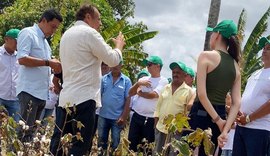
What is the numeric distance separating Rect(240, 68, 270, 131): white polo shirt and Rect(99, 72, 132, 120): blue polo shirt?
9.31 ft

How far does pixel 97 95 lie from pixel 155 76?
2.92 metres

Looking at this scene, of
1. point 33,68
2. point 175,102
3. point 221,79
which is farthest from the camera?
point 175,102

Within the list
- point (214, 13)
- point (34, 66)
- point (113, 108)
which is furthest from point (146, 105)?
point (214, 13)

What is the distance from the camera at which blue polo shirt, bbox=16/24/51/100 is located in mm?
4953

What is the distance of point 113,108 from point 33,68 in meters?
2.33

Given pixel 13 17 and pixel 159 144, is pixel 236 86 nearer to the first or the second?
pixel 159 144

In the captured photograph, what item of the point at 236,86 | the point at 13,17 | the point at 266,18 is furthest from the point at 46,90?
the point at 13,17

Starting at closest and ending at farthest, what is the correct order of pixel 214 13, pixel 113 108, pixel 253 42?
pixel 113 108 < pixel 214 13 < pixel 253 42

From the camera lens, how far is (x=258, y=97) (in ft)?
14.8

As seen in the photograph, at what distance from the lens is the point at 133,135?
716cm

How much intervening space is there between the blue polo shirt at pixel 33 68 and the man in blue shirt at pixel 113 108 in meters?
2.14

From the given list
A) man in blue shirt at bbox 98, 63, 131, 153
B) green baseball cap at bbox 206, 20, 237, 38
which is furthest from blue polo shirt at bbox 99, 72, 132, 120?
green baseball cap at bbox 206, 20, 237, 38

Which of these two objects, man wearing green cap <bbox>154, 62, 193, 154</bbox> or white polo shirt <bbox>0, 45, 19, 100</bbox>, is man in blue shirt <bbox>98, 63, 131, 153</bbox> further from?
white polo shirt <bbox>0, 45, 19, 100</bbox>

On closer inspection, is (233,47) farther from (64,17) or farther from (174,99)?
(64,17)
